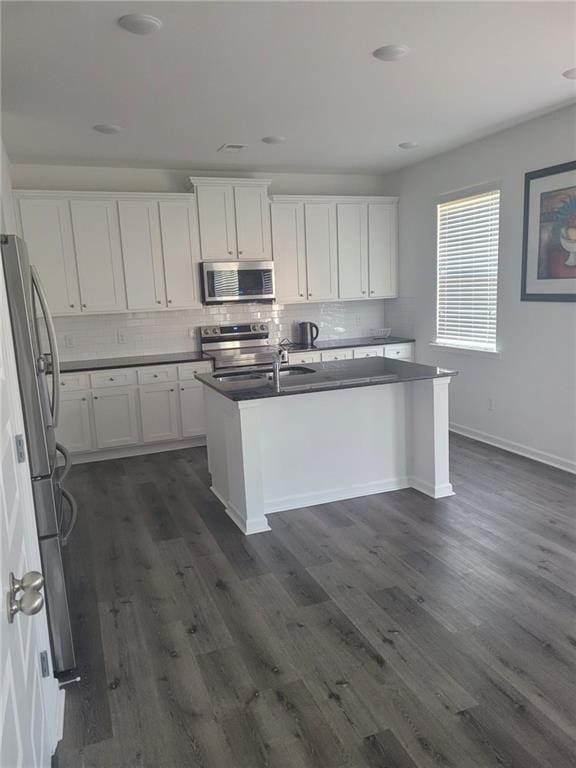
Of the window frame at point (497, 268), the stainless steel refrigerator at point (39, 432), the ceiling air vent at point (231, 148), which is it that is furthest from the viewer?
the window frame at point (497, 268)

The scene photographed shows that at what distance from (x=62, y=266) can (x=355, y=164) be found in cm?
315

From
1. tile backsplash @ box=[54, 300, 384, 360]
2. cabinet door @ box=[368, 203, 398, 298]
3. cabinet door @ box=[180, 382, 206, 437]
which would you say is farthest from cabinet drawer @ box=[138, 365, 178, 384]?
cabinet door @ box=[368, 203, 398, 298]

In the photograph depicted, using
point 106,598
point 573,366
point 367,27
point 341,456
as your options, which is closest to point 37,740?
point 106,598

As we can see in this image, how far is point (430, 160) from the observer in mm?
5625

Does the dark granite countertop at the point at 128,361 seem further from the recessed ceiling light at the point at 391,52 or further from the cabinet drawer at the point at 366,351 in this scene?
the recessed ceiling light at the point at 391,52

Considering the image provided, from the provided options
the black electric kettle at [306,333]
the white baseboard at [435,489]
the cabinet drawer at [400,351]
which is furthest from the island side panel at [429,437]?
the black electric kettle at [306,333]

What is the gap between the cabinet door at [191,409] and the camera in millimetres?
5363

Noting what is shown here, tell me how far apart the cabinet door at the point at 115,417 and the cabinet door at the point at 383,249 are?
3006mm

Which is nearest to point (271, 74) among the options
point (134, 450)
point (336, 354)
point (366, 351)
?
point (336, 354)

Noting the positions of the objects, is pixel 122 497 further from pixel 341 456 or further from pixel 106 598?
pixel 341 456

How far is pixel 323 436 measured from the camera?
3.87 metres

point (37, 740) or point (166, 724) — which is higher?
point (37, 740)

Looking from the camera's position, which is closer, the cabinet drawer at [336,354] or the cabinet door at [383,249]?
the cabinet drawer at [336,354]

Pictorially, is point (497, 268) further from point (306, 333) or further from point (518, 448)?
point (306, 333)
